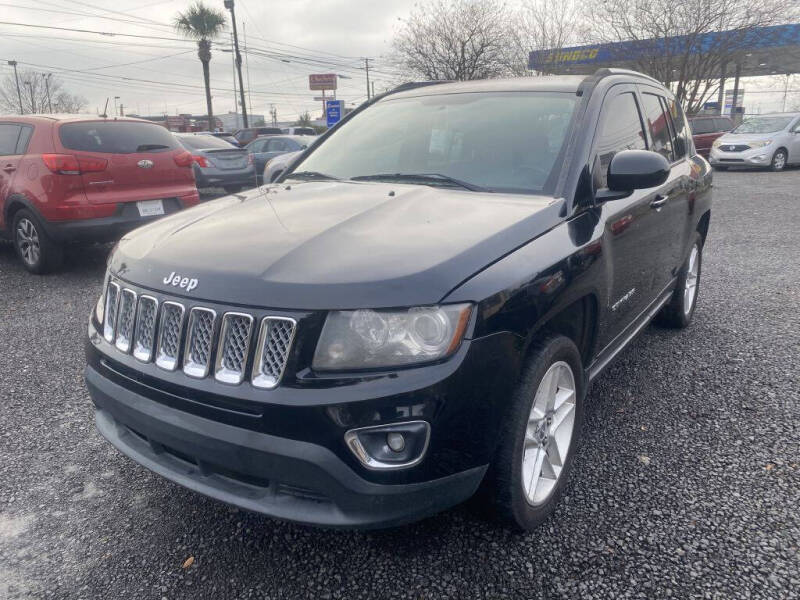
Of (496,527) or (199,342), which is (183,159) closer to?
(199,342)

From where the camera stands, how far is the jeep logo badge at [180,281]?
1.97 metres

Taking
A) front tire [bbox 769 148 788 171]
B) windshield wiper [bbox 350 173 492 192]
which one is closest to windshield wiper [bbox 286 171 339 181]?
windshield wiper [bbox 350 173 492 192]

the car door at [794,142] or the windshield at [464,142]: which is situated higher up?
the windshield at [464,142]

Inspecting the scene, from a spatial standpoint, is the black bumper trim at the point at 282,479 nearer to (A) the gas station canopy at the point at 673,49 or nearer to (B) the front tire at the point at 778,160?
(B) the front tire at the point at 778,160

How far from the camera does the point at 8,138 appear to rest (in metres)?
6.58

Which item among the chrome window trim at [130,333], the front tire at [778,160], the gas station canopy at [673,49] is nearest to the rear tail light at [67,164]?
the chrome window trim at [130,333]

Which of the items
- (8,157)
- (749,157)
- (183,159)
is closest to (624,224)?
(183,159)

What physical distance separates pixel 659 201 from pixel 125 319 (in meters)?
2.76

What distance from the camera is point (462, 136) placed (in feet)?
9.86

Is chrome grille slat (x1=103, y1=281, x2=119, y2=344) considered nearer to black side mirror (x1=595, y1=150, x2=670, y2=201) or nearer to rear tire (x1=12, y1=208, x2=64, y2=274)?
black side mirror (x1=595, y1=150, x2=670, y2=201)

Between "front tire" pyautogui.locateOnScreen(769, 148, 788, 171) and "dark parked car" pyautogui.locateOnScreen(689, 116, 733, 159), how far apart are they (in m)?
3.10

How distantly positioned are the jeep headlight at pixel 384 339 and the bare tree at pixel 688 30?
81.9ft

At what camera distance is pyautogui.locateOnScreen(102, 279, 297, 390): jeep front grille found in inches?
71.7

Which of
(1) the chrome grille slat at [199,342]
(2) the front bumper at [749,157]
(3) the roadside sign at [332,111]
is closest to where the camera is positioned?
(1) the chrome grille slat at [199,342]
